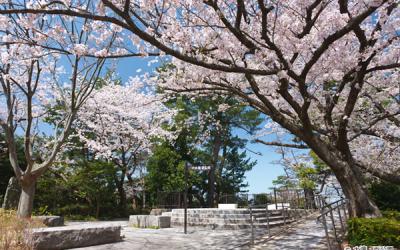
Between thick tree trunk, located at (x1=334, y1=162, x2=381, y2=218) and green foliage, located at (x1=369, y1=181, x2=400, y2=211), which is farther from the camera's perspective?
green foliage, located at (x1=369, y1=181, x2=400, y2=211)

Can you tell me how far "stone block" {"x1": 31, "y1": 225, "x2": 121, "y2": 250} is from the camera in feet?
23.1

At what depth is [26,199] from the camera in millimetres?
9648

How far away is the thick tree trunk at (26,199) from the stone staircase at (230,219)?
686cm

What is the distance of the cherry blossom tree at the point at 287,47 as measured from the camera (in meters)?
5.98

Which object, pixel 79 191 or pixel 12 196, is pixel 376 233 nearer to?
pixel 12 196

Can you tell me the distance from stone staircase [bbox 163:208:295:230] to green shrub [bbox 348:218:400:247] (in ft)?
18.3

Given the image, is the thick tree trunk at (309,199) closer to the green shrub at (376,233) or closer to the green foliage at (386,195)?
the green foliage at (386,195)

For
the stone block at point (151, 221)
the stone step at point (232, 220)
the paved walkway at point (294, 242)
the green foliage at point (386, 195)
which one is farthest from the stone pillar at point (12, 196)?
the green foliage at point (386, 195)

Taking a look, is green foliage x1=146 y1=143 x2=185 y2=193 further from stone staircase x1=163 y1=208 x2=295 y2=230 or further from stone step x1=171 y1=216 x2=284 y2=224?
stone step x1=171 y1=216 x2=284 y2=224

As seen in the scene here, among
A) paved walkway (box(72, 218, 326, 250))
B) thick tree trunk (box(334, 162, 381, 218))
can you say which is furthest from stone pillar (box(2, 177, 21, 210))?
thick tree trunk (box(334, 162, 381, 218))

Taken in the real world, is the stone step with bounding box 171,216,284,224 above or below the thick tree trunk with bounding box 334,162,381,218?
below

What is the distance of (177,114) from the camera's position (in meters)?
23.9

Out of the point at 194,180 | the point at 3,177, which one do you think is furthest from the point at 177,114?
the point at 3,177

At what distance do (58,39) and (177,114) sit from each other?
16.7 meters
